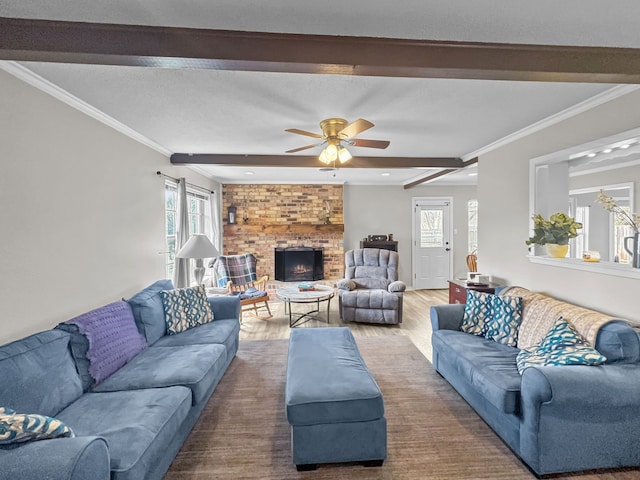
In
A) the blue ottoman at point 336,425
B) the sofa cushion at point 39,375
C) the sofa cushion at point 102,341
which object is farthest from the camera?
the sofa cushion at point 102,341

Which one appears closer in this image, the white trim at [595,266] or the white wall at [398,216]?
the white trim at [595,266]

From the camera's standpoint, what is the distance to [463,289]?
3682 millimetres

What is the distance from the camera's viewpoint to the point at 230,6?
140 cm

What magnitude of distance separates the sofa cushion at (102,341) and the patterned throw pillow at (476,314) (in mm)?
2861

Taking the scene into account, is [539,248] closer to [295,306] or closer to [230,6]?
[230,6]

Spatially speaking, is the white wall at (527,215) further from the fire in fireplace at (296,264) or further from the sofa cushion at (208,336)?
the fire in fireplace at (296,264)

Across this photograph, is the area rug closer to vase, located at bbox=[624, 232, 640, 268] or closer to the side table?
the side table

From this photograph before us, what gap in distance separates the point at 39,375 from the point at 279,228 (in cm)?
490

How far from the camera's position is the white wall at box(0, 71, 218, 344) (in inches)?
74.8

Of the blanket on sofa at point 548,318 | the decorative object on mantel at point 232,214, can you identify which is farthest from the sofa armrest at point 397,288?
the decorative object on mantel at point 232,214

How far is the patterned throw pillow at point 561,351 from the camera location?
1.90m

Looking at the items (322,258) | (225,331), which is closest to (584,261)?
(225,331)

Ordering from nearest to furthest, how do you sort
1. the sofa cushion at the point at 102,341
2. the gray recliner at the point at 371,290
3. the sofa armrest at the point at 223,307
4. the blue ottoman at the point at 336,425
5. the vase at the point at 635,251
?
1. the blue ottoman at the point at 336,425
2. the sofa cushion at the point at 102,341
3. the vase at the point at 635,251
4. the sofa armrest at the point at 223,307
5. the gray recliner at the point at 371,290

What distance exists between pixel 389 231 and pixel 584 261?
172 inches
